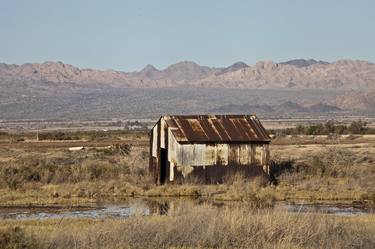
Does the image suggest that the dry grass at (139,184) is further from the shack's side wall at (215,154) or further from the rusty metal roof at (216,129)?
the rusty metal roof at (216,129)

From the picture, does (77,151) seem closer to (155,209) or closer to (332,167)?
(332,167)

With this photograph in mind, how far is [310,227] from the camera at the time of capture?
1902cm

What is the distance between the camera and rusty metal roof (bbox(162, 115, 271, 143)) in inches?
1449

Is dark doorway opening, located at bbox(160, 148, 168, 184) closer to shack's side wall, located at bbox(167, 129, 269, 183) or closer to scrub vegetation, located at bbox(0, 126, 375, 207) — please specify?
shack's side wall, located at bbox(167, 129, 269, 183)

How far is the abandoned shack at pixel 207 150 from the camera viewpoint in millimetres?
36562

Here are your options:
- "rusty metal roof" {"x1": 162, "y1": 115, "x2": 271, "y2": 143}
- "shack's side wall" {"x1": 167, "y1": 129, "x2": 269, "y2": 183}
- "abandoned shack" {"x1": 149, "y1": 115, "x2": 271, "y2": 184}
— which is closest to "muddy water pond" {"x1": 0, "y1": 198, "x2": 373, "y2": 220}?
"shack's side wall" {"x1": 167, "y1": 129, "x2": 269, "y2": 183}

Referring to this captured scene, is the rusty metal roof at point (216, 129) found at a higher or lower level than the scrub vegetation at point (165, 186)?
higher

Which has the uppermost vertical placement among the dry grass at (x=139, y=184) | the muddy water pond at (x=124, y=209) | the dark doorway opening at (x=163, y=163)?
the dark doorway opening at (x=163, y=163)

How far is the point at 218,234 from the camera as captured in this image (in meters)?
18.5

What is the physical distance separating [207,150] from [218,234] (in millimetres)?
18305

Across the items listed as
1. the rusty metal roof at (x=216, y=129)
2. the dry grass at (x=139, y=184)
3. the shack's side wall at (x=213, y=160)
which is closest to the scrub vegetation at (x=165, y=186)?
the dry grass at (x=139, y=184)

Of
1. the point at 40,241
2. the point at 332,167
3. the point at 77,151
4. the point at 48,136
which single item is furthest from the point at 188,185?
the point at 48,136

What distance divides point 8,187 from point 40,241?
18.5 meters

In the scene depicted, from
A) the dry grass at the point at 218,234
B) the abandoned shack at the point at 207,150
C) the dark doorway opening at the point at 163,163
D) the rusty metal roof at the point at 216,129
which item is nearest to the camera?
the dry grass at the point at 218,234
